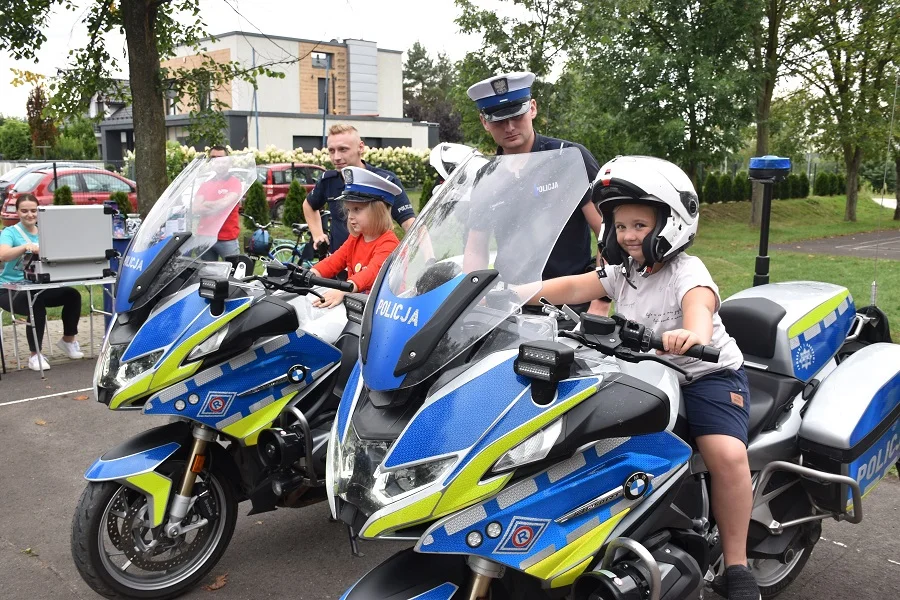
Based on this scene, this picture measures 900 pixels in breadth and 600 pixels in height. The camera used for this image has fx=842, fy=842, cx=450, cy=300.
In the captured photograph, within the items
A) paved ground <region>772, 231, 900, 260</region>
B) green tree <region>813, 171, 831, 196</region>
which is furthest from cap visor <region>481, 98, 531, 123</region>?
green tree <region>813, 171, 831, 196</region>

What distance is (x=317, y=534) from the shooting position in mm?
4645

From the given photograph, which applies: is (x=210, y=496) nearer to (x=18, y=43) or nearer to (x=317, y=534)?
(x=317, y=534)

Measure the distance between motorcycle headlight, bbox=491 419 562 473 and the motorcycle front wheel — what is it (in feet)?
6.46

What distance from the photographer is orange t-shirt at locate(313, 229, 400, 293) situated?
14.0 ft

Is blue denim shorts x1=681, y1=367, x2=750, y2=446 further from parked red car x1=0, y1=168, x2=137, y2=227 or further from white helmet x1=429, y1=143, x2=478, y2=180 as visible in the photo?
parked red car x1=0, y1=168, x2=137, y2=227

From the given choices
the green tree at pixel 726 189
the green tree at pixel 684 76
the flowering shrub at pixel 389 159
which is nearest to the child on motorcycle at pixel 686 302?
the green tree at pixel 684 76

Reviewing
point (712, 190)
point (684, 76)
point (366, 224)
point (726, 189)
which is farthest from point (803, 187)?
point (366, 224)

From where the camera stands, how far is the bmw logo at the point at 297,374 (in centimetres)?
383

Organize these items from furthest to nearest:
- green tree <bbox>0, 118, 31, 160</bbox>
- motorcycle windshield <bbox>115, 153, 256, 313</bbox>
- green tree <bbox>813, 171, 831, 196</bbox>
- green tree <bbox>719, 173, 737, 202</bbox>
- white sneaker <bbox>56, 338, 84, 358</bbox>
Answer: green tree <bbox>0, 118, 31, 160</bbox>, green tree <bbox>813, 171, 831, 196</bbox>, green tree <bbox>719, 173, 737, 202</bbox>, white sneaker <bbox>56, 338, 84, 358</bbox>, motorcycle windshield <bbox>115, 153, 256, 313</bbox>

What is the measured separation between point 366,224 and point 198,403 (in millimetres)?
1316

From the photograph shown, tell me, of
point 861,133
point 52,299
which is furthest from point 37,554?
point 861,133

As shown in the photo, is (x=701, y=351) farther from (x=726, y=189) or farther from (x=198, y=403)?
(x=726, y=189)

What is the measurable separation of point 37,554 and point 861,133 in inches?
965

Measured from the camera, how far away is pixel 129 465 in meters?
3.57
